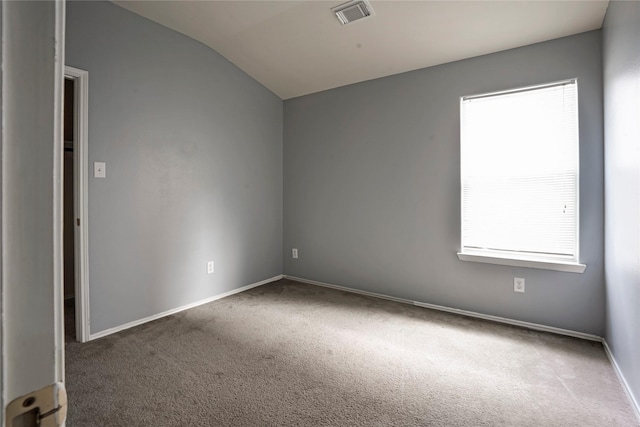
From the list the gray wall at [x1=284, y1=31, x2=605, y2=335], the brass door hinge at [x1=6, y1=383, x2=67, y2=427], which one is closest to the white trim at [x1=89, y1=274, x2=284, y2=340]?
the gray wall at [x1=284, y1=31, x2=605, y2=335]

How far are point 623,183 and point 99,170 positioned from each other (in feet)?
11.8

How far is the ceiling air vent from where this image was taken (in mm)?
2510

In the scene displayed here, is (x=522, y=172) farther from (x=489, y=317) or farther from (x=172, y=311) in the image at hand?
(x=172, y=311)

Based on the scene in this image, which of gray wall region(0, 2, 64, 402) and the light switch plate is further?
the light switch plate

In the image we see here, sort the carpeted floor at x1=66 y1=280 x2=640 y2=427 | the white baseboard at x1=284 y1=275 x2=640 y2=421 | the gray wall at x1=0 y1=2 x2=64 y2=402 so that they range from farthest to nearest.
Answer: the white baseboard at x1=284 y1=275 x2=640 y2=421 < the carpeted floor at x1=66 y1=280 x2=640 y2=427 < the gray wall at x1=0 y1=2 x2=64 y2=402

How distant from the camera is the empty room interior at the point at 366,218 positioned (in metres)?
1.87

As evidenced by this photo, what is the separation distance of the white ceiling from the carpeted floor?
2447 mm

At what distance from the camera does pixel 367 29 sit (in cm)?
282

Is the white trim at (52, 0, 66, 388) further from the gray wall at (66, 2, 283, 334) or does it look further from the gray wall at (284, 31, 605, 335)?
the gray wall at (284, 31, 605, 335)

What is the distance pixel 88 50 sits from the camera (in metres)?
2.46

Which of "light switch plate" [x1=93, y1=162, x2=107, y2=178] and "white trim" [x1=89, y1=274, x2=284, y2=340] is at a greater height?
"light switch plate" [x1=93, y1=162, x2=107, y2=178]

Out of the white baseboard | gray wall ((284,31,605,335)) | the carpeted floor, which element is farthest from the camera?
gray wall ((284,31,605,335))

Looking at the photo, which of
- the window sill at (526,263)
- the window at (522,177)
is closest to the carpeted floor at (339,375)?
the window sill at (526,263)

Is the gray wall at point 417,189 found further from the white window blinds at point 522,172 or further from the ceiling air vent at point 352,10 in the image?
the ceiling air vent at point 352,10
